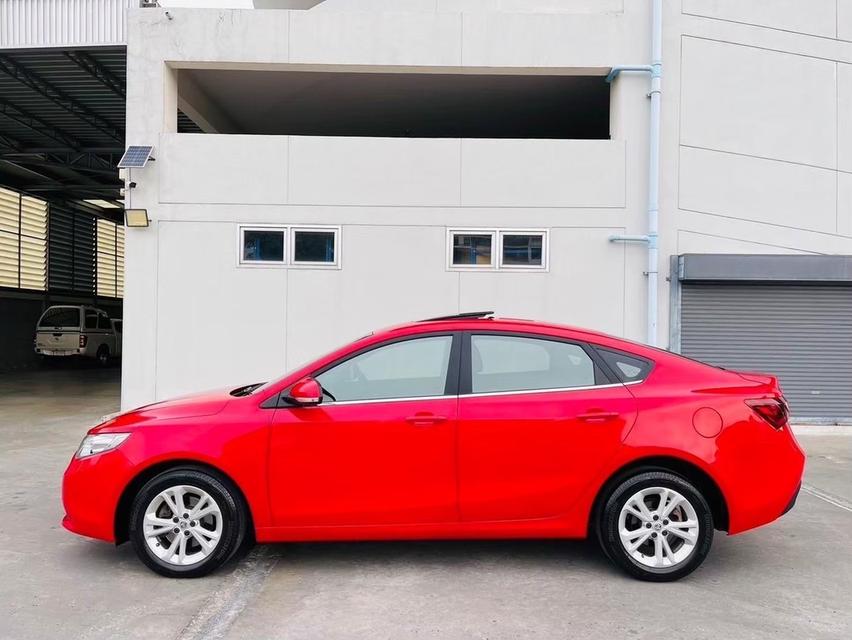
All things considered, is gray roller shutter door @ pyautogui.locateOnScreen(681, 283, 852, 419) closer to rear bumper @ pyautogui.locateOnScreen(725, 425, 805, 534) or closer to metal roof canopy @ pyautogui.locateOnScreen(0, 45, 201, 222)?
rear bumper @ pyautogui.locateOnScreen(725, 425, 805, 534)

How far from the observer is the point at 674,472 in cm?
412

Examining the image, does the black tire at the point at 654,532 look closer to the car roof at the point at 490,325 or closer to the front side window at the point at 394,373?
the car roof at the point at 490,325

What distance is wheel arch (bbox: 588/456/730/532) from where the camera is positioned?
4.10 metres

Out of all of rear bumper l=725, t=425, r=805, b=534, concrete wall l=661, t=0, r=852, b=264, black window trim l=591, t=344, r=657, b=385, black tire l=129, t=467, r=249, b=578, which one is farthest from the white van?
rear bumper l=725, t=425, r=805, b=534

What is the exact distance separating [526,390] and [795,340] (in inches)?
276

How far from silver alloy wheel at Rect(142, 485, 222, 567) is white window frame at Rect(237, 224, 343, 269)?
5572mm

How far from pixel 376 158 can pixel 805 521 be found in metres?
6.72

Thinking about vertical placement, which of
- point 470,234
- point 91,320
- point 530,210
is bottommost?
point 91,320

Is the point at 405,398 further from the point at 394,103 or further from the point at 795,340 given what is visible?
the point at 394,103

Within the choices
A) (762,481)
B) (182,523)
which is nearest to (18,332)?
(182,523)

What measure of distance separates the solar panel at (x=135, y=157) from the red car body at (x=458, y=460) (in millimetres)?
6114

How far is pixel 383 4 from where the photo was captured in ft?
32.5

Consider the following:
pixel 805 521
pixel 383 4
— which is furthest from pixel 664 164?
pixel 805 521

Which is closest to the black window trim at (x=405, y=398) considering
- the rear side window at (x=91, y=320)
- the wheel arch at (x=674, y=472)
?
the wheel arch at (x=674, y=472)
